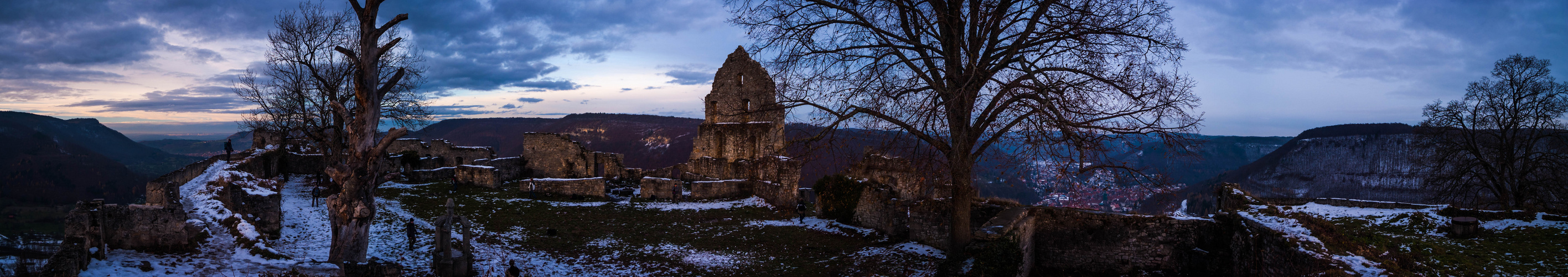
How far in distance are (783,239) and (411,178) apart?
2063cm

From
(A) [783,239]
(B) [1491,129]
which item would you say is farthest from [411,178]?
(B) [1491,129]

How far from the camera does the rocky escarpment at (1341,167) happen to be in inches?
2566

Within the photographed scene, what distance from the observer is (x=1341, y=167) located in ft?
234

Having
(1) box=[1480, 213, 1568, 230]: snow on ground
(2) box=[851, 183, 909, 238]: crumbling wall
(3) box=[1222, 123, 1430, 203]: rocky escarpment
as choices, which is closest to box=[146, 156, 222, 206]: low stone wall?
(2) box=[851, 183, 909, 238]: crumbling wall

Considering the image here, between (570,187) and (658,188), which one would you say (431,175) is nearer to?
(570,187)

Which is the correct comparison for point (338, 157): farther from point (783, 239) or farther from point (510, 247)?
point (783, 239)

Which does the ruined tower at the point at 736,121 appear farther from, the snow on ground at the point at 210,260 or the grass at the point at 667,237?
the snow on ground at the point at 210,260

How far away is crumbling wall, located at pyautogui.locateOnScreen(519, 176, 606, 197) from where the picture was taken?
2342 cm

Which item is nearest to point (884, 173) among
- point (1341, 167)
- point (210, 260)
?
point (210, 260)

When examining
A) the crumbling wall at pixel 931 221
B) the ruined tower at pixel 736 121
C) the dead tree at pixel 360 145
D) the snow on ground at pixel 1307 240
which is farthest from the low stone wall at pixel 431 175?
the snow on ground at pixel 1307 240

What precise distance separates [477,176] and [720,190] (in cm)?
1151

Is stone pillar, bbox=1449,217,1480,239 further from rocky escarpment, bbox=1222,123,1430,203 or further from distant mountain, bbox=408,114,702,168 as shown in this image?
rocky escarpment, bbox=1222,123,1430,203

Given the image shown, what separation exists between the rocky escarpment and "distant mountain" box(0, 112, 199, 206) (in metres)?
93.8

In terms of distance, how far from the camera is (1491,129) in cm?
1761
